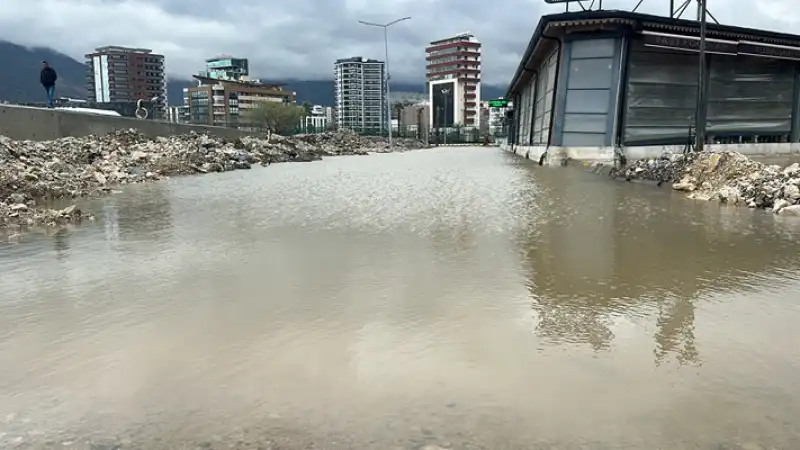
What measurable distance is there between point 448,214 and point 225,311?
6116mm

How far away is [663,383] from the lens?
11.0 ft

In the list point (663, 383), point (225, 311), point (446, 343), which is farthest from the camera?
point (225, 311)

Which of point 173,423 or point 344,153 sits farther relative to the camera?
point 344,153

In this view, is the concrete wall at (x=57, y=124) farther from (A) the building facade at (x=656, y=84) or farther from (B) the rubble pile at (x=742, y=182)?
(B) the rubble pile at (x=742, y=182)

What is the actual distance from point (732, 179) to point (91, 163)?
17651mm

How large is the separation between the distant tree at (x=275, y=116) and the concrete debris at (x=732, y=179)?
77.6 m

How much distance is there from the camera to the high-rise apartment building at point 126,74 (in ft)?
307

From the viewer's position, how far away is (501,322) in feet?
14.5

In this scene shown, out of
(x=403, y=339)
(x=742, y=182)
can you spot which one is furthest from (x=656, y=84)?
(x=403, y=339)

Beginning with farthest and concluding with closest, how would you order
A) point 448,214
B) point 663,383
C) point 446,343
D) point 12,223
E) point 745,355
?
point 448,214 → point 12,223 → point 446,343 → point 745,355 → point 663,383

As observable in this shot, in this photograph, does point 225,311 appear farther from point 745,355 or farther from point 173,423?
point 745,355

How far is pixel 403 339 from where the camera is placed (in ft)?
13.4

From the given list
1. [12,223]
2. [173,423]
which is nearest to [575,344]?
[173,423]

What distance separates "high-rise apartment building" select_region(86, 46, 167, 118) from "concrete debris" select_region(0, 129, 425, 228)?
69.1 meters
